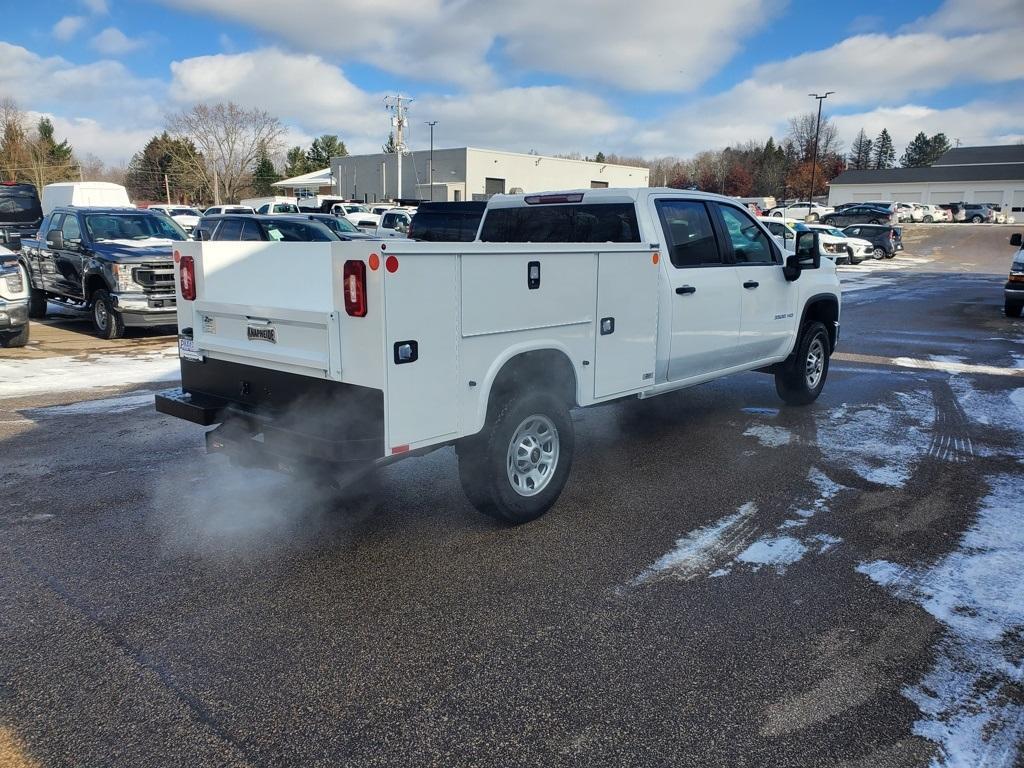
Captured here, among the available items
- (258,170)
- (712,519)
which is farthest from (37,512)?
(258,170)

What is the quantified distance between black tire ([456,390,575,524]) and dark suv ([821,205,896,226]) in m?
47.6

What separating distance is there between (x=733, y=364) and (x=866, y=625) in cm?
351

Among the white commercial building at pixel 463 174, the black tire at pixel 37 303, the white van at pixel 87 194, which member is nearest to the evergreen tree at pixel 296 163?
the white commercial building at pixel 463 174

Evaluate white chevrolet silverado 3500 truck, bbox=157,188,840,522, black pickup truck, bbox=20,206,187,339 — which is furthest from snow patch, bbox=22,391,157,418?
black pickup truck, bbox=20,206,187,339

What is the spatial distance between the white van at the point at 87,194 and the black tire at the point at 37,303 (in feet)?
32.9

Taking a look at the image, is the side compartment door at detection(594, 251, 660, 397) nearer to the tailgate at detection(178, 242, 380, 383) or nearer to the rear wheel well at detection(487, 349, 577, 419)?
the rear wheel well at detection(487, 349, 577, 419)

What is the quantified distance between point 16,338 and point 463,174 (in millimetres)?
57157

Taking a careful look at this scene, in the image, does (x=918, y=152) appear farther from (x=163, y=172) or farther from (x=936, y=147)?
(x=163, y=172)

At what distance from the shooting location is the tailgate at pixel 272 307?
12.9ft

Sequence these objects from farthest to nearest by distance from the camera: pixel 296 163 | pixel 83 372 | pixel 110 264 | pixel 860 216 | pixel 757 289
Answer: pixel 296 163
pixel 860 216
pixel 110 264
pixel 83 372
pixel 757 289

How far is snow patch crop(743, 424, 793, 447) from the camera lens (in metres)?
6.78

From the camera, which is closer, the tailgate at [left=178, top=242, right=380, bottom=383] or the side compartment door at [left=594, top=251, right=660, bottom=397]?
the tailgate at [left=178, top=242, right=380, bottom=383]

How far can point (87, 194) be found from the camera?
23.5 metres

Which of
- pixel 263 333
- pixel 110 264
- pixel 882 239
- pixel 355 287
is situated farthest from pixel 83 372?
pixel 882 239
